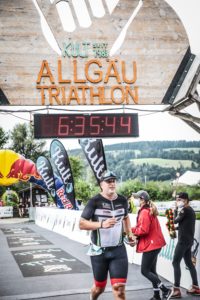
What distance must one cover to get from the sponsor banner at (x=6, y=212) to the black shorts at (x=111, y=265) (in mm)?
47321

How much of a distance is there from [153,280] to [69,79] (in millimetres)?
4723

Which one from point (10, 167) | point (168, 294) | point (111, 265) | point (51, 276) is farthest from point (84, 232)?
point (111, 265)

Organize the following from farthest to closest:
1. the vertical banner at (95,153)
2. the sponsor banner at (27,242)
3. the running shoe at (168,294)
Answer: the sponsor banner at (27,242)
the vertical banner at (95,153)
the running shoe at (168,294)

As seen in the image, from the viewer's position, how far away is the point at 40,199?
64.2 m

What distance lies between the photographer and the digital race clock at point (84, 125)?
9.26 metres

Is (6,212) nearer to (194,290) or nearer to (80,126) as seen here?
(80,126)

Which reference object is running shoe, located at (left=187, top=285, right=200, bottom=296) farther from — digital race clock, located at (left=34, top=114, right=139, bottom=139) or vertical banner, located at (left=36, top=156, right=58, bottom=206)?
vertical banner, located at (left=36, top=156, right=58, bottom=206)

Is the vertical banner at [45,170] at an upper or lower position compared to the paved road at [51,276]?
upper

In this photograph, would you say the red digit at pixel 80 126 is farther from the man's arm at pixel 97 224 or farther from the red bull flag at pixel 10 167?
the red bull flag at pixel 10 167

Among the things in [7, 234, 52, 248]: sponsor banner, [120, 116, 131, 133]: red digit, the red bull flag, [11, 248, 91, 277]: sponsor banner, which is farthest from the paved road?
the red bull flag

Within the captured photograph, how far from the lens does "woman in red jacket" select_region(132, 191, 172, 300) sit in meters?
7.70

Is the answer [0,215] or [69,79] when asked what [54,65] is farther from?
[0,215]

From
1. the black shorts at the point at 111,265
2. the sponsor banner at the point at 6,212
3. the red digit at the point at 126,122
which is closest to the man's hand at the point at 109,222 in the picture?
the black shorts at the point at 111,265

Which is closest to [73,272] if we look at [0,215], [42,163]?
[42,163]
